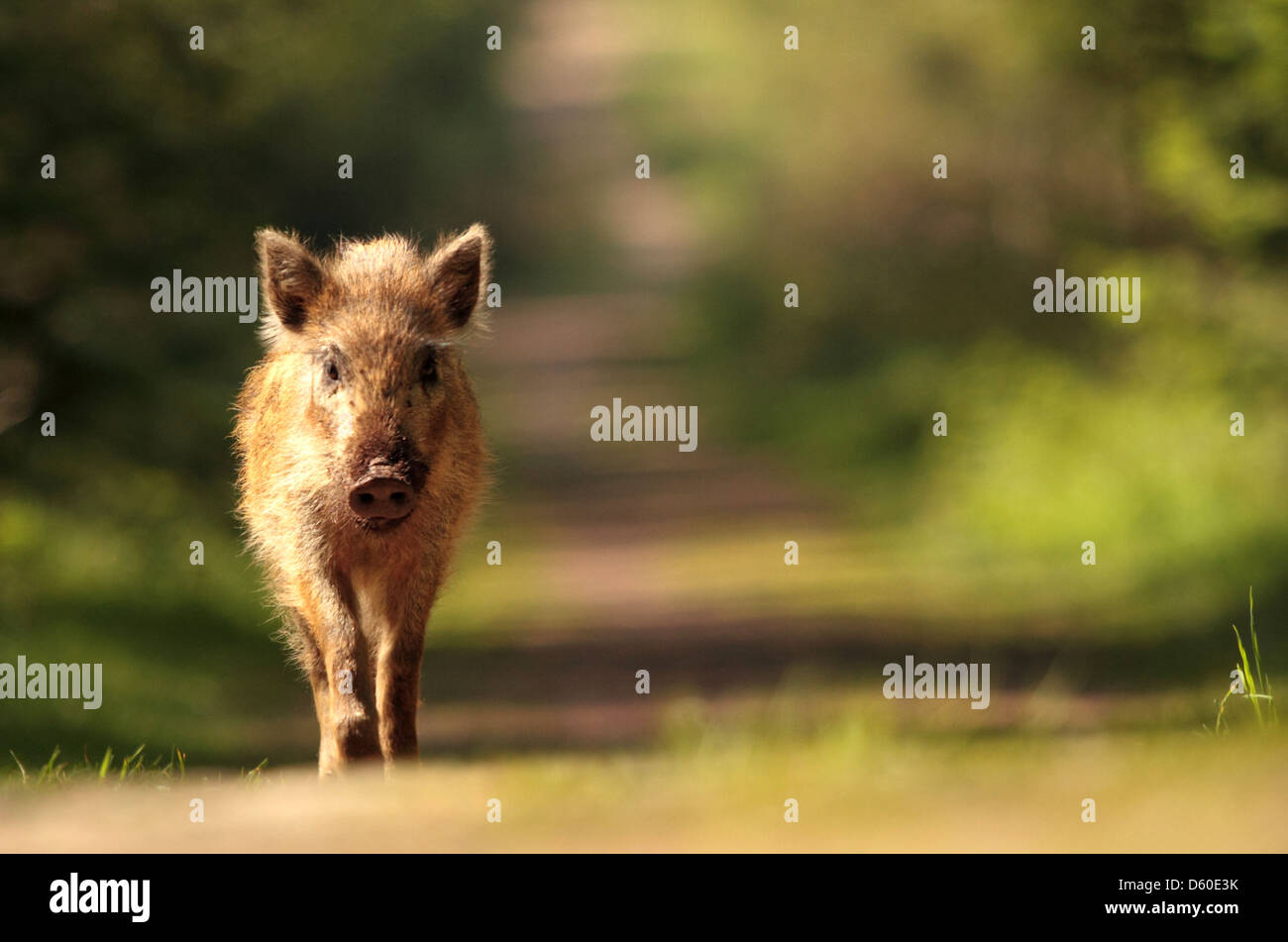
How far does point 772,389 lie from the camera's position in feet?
77.0

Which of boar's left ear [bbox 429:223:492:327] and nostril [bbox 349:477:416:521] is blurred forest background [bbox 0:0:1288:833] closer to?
boar's left ear [bbox 429:223:492:327]

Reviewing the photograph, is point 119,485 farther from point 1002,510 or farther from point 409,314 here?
point 1002,510

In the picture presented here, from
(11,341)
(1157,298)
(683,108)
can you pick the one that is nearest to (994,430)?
(1157,298)

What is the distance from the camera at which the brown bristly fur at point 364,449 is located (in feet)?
20.5

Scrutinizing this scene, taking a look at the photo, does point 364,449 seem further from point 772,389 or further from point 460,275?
point 772,389

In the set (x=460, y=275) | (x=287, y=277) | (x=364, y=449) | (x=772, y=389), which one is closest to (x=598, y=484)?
(x=772, y=389)

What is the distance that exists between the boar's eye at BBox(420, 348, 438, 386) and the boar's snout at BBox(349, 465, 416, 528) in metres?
0.73

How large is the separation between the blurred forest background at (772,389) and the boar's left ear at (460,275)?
176 centimetres

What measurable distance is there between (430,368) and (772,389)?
17257 mm

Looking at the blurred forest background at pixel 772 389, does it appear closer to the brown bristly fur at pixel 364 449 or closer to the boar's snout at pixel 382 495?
the brown bristly fur at pixel 364 449

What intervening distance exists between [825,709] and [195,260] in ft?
16.8

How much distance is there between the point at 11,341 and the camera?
9906mm

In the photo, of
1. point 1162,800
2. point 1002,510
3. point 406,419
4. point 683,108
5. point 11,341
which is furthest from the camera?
point 683,108

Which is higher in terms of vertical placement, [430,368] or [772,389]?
[772,389]
